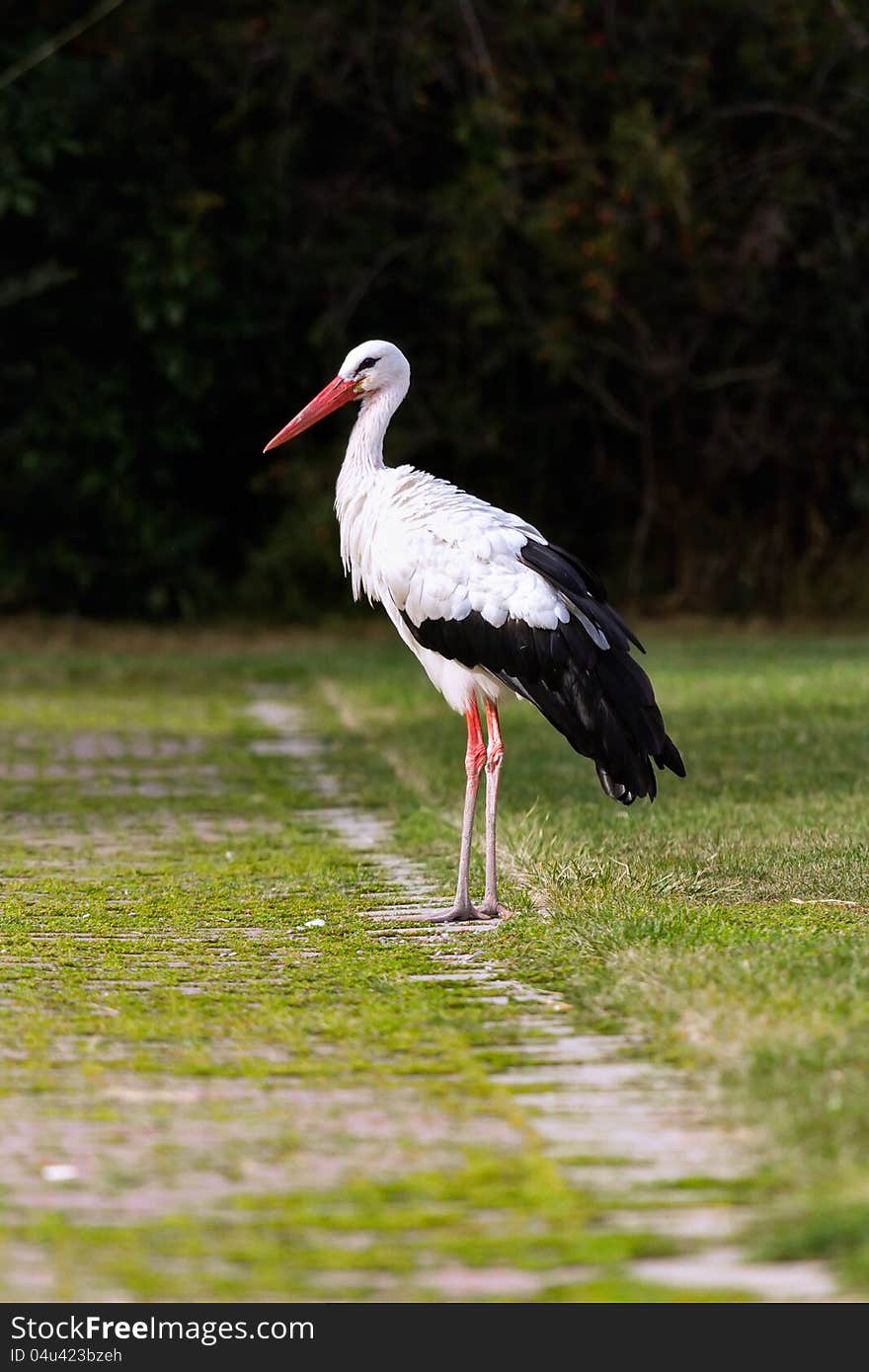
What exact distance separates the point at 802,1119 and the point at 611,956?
1.96 metres

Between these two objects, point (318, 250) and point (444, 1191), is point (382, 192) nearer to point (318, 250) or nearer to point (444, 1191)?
point (318, 250)

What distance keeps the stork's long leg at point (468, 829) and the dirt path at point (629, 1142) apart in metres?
0.48

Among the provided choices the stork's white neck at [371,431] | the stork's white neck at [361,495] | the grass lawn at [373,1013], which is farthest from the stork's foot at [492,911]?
the stork's white neck at [371,431]

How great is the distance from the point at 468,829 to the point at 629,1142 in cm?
318

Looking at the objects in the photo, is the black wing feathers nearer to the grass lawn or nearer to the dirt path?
the grass lawn

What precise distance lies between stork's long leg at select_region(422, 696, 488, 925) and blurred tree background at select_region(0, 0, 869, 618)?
632 inches

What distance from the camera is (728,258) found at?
2472cm

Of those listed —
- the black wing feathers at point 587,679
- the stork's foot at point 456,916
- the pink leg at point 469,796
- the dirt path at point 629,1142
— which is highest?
the black wing feathers at point 587,679

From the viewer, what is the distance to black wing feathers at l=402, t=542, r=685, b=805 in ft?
25.3

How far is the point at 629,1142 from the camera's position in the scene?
473 centimetres

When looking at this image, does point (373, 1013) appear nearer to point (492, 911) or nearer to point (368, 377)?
point (492, 911)

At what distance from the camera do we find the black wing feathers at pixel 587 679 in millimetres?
7723

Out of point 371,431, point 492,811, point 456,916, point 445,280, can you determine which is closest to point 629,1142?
point 456,916

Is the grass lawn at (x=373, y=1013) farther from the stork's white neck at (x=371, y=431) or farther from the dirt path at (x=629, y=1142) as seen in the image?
the stork's white neck at (x=371, y=431)
